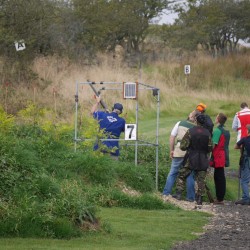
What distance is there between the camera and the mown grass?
445 inches

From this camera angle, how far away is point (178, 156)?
1866 cm

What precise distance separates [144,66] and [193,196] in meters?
31.8

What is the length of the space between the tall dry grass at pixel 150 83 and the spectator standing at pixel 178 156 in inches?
468

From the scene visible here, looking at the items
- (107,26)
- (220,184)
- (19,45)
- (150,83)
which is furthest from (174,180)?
(107,26)

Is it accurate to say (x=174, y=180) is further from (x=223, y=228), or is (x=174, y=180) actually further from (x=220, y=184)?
(x=223, y=228)

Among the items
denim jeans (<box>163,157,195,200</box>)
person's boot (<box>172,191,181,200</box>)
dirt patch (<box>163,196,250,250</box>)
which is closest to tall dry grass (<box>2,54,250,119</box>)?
denim jeans (<box>163,157,195,200</box>)

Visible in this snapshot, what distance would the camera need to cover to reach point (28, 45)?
37188mm

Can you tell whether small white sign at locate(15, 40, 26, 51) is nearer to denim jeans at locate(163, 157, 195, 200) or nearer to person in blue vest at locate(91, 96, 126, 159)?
person in blue vest at locate(91, 96, 126, 159)

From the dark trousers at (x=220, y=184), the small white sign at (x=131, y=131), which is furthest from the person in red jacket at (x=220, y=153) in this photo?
the small white sign at (x=131, y=131)

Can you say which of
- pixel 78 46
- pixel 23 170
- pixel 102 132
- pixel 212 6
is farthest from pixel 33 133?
pixel 212 6

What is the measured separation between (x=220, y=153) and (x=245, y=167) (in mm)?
670

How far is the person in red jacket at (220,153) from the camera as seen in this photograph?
1903 cm

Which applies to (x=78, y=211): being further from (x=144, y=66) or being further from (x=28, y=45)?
(x=144, y=66)

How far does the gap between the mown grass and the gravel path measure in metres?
0.19
